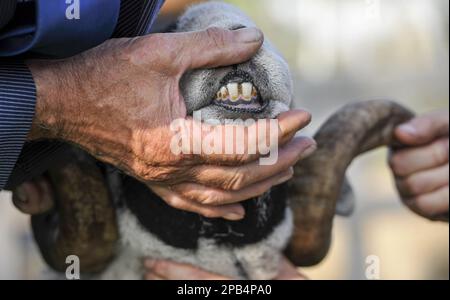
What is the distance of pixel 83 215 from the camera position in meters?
1.92

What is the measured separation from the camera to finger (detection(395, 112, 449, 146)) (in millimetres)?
2254

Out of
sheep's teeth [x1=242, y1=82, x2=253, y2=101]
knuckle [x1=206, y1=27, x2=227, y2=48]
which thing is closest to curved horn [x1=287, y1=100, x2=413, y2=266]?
sheep's teeth [x1=242, y1=82, x2=253, y2=101]

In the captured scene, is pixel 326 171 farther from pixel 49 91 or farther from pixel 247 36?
pixel 49 91

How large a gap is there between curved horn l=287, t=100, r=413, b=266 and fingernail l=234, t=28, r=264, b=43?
0.60 m

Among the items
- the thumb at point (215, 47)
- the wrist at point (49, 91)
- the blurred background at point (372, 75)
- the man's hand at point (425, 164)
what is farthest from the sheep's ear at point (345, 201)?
the blurred background at point (372, 75)

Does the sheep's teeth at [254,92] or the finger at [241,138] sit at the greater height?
the sheep's teeth at [254,92]

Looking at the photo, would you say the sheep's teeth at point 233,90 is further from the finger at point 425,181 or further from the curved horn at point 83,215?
the finger at point 425,181

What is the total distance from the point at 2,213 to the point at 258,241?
286cm

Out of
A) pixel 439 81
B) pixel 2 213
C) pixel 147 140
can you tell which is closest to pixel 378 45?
pixel 439 81

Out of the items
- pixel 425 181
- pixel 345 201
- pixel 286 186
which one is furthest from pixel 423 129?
A: pixel 286 186

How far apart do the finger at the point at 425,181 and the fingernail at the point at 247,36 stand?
0.96 meters

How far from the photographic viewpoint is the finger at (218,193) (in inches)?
67.5

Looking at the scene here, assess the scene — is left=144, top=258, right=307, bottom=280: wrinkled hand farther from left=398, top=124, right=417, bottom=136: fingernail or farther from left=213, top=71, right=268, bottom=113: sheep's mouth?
left=398, top=124, right=417, bottom=136: fingernail

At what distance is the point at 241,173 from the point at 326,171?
49 centimetres
